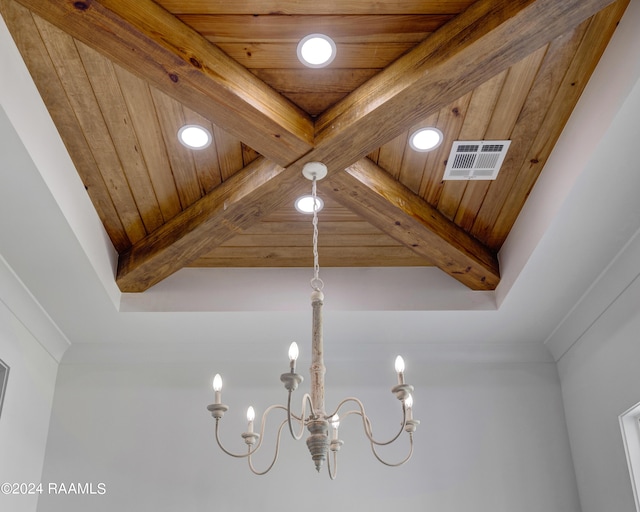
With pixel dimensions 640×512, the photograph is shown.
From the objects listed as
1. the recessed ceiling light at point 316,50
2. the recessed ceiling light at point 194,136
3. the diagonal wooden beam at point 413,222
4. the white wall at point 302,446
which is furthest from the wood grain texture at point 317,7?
the white wall at point 302,446

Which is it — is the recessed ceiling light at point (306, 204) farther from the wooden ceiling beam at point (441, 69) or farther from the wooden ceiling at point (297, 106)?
the wooden ceiling beam at point (441, 69)

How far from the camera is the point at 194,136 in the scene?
2865 millimetres

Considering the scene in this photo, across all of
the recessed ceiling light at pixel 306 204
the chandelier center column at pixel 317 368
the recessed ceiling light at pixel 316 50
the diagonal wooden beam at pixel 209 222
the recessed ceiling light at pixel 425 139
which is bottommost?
the chandelier center column at pixel 317 368

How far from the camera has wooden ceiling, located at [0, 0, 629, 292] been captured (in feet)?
7.61

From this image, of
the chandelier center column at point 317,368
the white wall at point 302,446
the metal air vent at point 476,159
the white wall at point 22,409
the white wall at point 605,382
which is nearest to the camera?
the chandelier center column at point 317,368

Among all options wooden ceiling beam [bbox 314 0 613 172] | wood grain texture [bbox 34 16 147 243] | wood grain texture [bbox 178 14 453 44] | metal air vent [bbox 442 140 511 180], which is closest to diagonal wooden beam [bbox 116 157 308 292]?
wood grain texture [bbox 34 16 147 243]

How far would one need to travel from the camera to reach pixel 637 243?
9.98 ft

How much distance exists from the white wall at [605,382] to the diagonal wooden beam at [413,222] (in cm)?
56

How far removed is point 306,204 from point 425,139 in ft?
2.18

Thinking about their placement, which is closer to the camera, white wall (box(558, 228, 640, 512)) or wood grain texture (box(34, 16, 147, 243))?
wood grain texture (box(34, 16, 147, 243))

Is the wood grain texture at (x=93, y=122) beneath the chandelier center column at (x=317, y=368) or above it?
above

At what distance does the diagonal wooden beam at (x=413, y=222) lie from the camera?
9.72ft

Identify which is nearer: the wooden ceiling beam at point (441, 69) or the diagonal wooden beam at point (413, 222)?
Answer: the wooden ceiling beam at point (441, 69)

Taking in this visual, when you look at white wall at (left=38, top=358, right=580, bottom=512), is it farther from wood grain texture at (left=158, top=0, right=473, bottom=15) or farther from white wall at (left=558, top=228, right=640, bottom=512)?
wood grain texture at (left=158, top=0, right=473, bottom=15)
